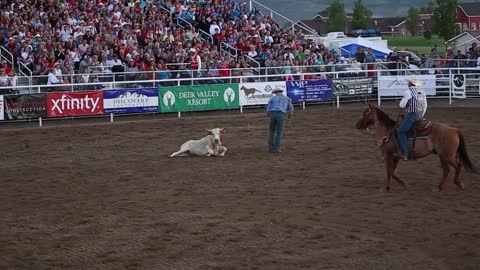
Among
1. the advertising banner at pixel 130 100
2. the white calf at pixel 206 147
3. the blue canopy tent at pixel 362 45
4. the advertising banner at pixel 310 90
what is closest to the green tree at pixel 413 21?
the blue canopy tent at pixel 362 45

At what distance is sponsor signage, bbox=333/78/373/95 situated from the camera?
28984 mm

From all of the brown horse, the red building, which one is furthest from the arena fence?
the red building

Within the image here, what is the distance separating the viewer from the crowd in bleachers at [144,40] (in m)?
26.8

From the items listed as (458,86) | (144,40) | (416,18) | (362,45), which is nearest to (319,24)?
(416,18)

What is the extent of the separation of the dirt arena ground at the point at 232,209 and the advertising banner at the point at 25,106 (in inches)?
177

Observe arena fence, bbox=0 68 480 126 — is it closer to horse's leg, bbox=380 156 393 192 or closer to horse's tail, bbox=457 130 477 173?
horse's leg, bbox=380 156 393 192

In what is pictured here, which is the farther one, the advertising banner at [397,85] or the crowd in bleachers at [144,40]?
the advertising banner at [397,85]

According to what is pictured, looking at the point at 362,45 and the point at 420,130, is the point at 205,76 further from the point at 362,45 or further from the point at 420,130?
the point at 420,130

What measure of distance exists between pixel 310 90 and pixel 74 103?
843 centimetres

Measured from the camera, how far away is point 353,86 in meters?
29.3

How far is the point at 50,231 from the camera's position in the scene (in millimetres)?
10094

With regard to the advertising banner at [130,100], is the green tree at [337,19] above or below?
above

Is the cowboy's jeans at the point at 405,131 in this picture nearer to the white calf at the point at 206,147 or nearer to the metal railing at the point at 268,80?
the white calf at the point at 206,147

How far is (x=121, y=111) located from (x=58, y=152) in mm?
7211
